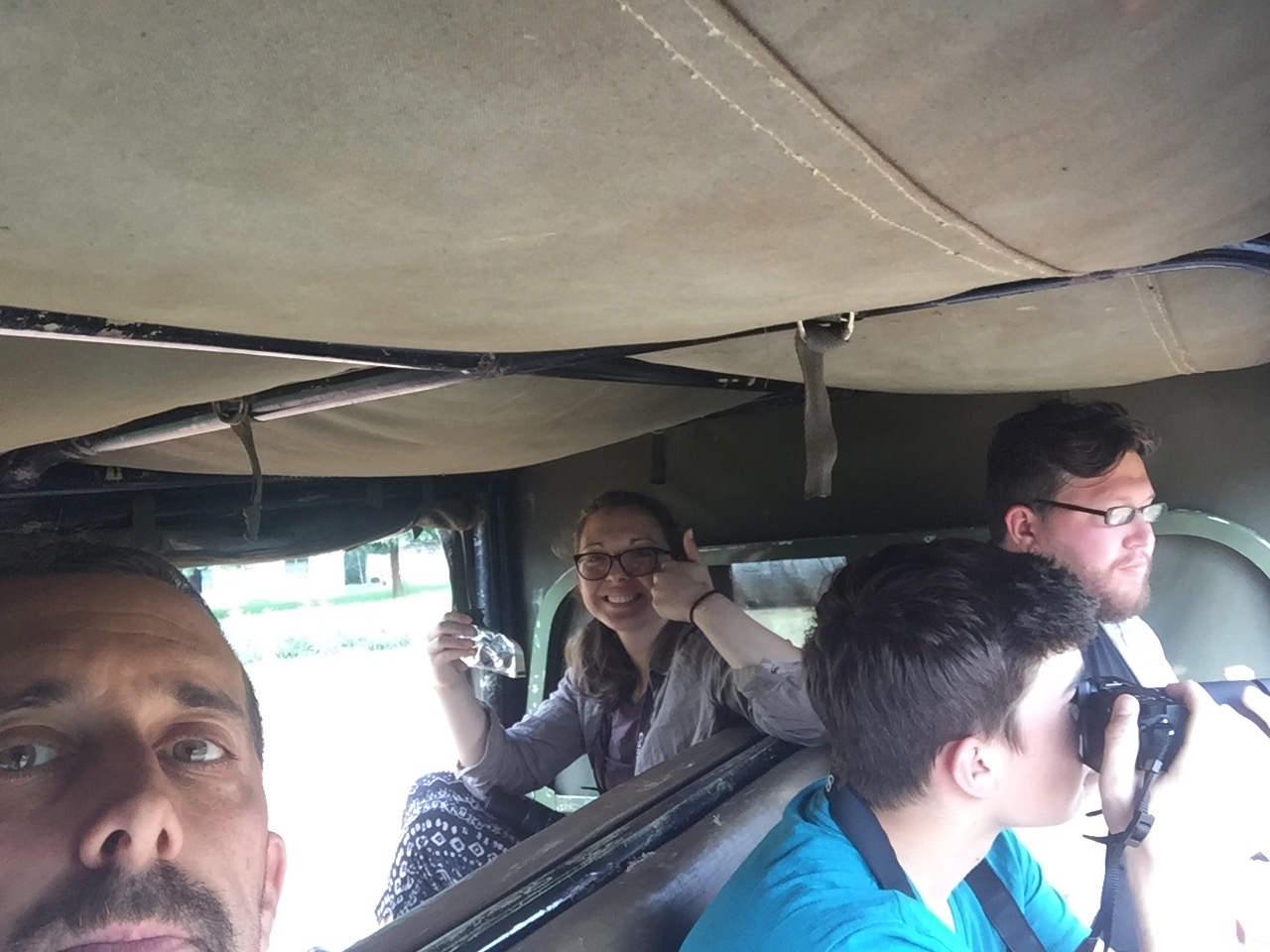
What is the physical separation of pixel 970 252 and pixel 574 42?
1.67 ft

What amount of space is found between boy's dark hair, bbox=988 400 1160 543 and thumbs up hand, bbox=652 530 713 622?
0.62m

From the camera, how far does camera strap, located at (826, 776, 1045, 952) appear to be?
1.00m

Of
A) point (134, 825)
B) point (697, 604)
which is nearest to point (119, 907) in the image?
point (134, 825)

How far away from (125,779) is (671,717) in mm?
1308

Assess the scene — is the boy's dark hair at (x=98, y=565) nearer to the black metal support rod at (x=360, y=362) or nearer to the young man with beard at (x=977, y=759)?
the black metal support rod at (x=360, y=362)

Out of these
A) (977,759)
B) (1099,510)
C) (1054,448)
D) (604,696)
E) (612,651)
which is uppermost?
(1054,448)

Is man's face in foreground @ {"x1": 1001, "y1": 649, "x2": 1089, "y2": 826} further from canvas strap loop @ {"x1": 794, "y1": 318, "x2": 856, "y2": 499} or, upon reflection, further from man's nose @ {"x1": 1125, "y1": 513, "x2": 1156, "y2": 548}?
man's nose @ {"x1": 1125, "y1": 513, "x2": 1156, "y2": 548}

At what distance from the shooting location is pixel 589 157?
0.49 meters

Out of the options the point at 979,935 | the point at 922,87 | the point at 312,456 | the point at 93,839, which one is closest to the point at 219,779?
the point at 93,839

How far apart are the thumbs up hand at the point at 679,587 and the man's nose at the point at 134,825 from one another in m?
1.23

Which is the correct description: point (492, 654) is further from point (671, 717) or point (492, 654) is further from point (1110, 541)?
point (1110, 541)

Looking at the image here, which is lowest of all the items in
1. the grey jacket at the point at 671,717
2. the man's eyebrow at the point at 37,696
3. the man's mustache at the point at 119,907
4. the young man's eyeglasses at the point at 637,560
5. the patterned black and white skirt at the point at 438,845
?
the patterned black and white skirt at the point at 438,845

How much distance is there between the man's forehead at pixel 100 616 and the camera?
77 centimetres

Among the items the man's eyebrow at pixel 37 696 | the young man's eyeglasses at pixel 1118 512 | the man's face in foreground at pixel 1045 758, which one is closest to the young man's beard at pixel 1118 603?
the young man's eyeglasses at pixel 1118 512
